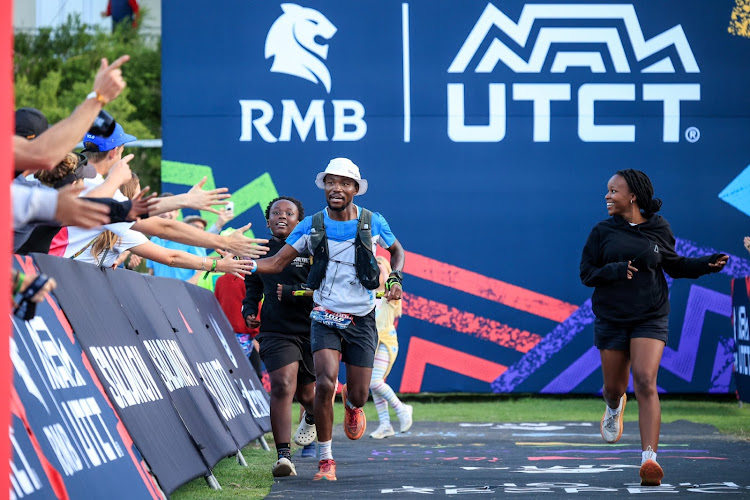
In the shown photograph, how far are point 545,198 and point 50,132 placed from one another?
1185 cm

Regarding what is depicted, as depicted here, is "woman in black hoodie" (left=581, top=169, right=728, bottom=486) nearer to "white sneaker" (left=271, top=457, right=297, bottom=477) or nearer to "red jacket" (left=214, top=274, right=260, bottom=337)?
"white sneaker" (left=271, top=457, right=297, bottom=477)

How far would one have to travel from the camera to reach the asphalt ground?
6469mm

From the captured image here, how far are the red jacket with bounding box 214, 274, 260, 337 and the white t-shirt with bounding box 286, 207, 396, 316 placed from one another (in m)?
3.33

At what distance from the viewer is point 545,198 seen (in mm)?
14891

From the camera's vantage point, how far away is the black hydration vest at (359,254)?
7406 mm

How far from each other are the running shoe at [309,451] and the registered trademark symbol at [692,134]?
26.4 ft

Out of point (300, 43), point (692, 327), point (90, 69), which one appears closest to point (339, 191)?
point (300, 43)

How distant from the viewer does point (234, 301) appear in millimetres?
10906

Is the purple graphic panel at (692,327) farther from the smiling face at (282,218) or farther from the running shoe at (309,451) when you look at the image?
the smiling face at (282,218)

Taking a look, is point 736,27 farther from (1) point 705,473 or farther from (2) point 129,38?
(2) point 129,38

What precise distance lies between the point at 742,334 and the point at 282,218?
6211 mm

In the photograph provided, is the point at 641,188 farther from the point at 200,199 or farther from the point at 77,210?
the point at 77,210

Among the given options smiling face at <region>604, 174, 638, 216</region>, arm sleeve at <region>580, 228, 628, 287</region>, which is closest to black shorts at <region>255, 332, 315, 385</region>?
arm sleeve at <region>580, 228, 628, 287</region>

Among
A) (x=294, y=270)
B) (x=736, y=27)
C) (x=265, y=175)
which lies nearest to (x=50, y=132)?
(x=294, y=270)
